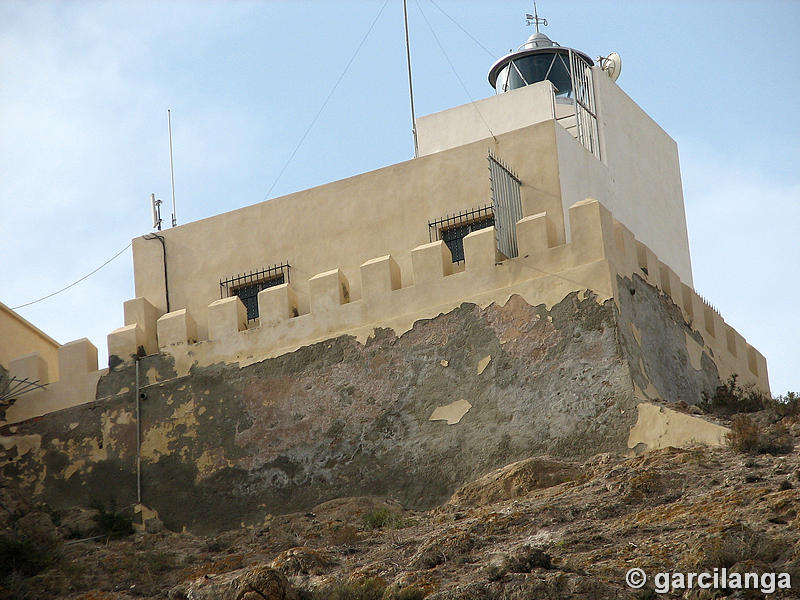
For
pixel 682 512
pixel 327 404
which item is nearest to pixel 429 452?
pixel 327 404

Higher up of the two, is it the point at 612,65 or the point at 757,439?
the point at 612,65

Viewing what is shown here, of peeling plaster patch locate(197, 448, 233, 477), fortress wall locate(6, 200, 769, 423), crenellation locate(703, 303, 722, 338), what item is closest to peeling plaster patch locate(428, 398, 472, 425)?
fortress wall locate(6, 200, 769, 423)

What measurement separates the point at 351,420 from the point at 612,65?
11335 millimetres

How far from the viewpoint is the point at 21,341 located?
23.7 metres

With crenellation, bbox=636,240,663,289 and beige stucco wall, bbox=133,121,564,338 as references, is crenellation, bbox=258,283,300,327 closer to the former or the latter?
beige stucco wall, bbox=133,121,564,338

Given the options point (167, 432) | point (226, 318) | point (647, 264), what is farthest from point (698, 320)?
point (167, 432)

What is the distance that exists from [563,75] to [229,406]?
13436mm

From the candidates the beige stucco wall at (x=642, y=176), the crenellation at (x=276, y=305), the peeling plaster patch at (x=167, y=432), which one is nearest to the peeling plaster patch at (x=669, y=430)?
the crenellation at (x=276, y=305)

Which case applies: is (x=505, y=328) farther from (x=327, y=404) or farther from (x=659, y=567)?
(x=659, y=567)

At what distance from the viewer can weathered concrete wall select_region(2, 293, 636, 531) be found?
18.7 meters

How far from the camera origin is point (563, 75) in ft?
103

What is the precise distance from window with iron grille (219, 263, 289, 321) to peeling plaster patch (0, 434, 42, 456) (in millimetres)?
3358

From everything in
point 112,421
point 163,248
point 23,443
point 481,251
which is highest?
point 163,248

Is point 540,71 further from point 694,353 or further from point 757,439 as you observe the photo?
point 757,439
